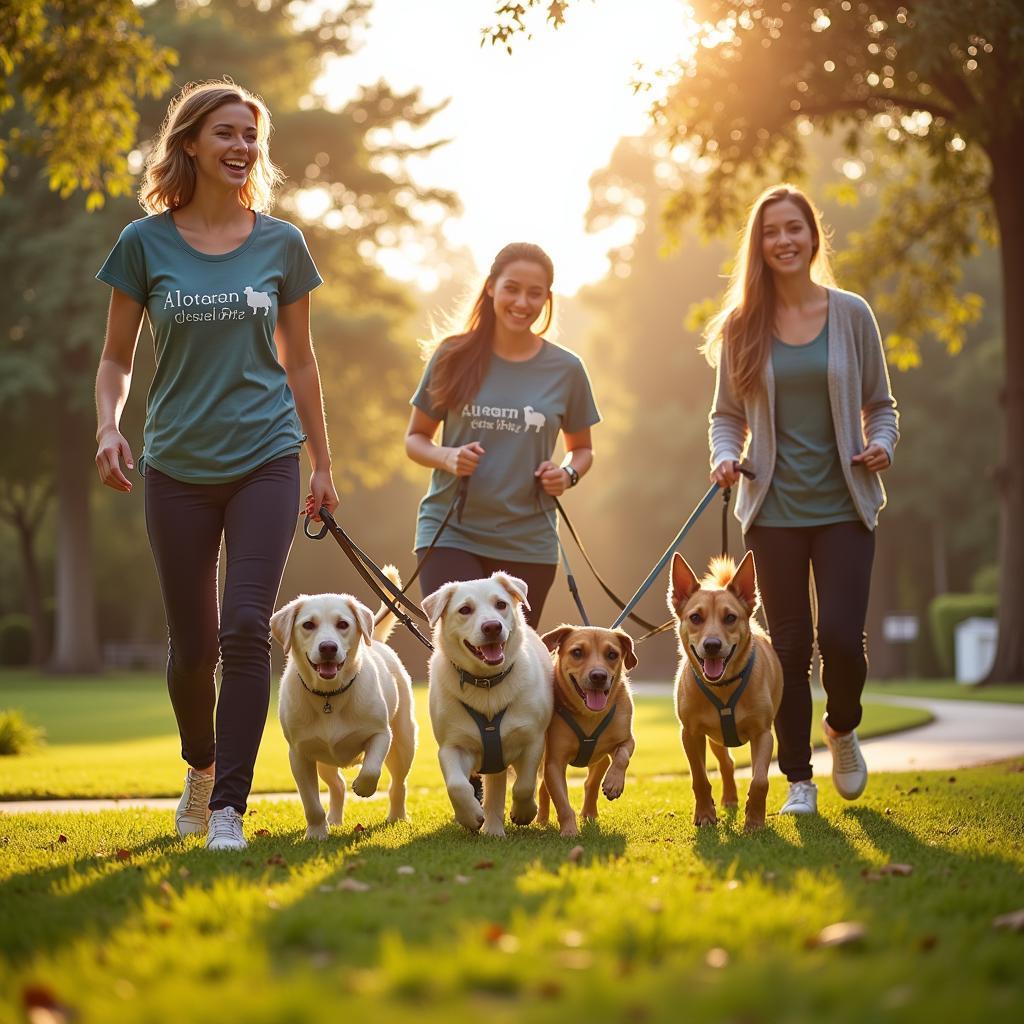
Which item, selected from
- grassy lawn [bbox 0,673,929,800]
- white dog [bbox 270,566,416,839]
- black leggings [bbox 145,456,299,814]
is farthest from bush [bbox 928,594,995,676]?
black leggings [bbox 145,456,299,814]

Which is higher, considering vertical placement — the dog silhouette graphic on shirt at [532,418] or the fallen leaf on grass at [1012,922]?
the dog silhouette graphic on shirt at [532,418]

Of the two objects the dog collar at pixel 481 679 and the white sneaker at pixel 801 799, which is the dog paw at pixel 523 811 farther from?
the white sneaker at pixel 801 799

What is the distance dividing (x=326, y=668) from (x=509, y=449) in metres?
1.59

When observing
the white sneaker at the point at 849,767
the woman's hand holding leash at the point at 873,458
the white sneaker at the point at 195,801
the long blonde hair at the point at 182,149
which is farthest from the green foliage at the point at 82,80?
the white sneaker at the point at 849,767

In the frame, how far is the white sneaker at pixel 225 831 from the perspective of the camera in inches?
208

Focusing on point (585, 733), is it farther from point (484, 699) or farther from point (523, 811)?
point (484, 699)

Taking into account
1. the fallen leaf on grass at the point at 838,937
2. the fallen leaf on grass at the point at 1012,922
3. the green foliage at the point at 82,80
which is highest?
the green foliage at the point at 82,80

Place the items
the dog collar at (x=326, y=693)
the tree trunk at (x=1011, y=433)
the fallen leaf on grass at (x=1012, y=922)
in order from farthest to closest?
the tree trunk at (x=1011, y=433), the dog collar at (x=326, y=693), the fallen leaf on grass at (x=1012, y=922)

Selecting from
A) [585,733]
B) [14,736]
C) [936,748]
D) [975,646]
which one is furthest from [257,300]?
[975,646]

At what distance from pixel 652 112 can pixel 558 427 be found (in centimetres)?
710

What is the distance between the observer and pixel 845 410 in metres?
6.55

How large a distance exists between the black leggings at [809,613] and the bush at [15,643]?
39.6 m

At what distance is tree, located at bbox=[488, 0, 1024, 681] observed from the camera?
42.4ft

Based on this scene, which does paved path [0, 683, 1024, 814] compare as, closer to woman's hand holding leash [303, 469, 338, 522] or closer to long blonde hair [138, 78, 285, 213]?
woman's hand holding leash [303, 469, 338, 522]
